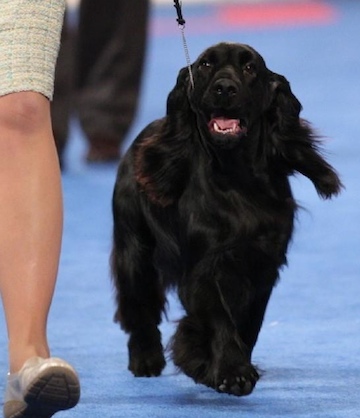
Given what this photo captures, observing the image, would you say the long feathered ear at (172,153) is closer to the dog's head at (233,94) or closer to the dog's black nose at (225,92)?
the dog's head at (233,94)

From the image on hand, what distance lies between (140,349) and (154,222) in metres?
0.36

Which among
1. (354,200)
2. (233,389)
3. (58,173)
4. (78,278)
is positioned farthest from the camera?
(354,200)

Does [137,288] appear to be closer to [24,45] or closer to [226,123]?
[226,123]

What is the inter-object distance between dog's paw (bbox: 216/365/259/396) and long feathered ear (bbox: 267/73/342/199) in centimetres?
51

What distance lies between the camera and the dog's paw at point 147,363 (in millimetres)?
3770

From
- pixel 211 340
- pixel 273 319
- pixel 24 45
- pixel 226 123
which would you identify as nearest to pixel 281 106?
pixel 226 123

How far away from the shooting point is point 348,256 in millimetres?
5375

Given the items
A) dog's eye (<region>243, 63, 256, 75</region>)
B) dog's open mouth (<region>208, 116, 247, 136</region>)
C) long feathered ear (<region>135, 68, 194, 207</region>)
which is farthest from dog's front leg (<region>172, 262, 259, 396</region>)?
dog's eye (<region>243, 63, 256, 75</region>)

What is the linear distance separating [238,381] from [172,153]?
0.58 m

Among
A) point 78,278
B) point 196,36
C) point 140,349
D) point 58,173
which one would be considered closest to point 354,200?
point 78,278

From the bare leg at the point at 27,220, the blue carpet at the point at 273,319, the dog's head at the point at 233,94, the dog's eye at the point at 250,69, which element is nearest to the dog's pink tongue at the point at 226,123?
the dog's head at the point at 233,94

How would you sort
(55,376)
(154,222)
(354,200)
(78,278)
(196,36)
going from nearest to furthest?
(55,376) < (154,222) < (78,278) < (354,200) < (196,36)

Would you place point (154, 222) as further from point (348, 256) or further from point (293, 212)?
point (348, 256)

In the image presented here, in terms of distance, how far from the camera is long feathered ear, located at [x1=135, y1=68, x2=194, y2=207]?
140 inches
